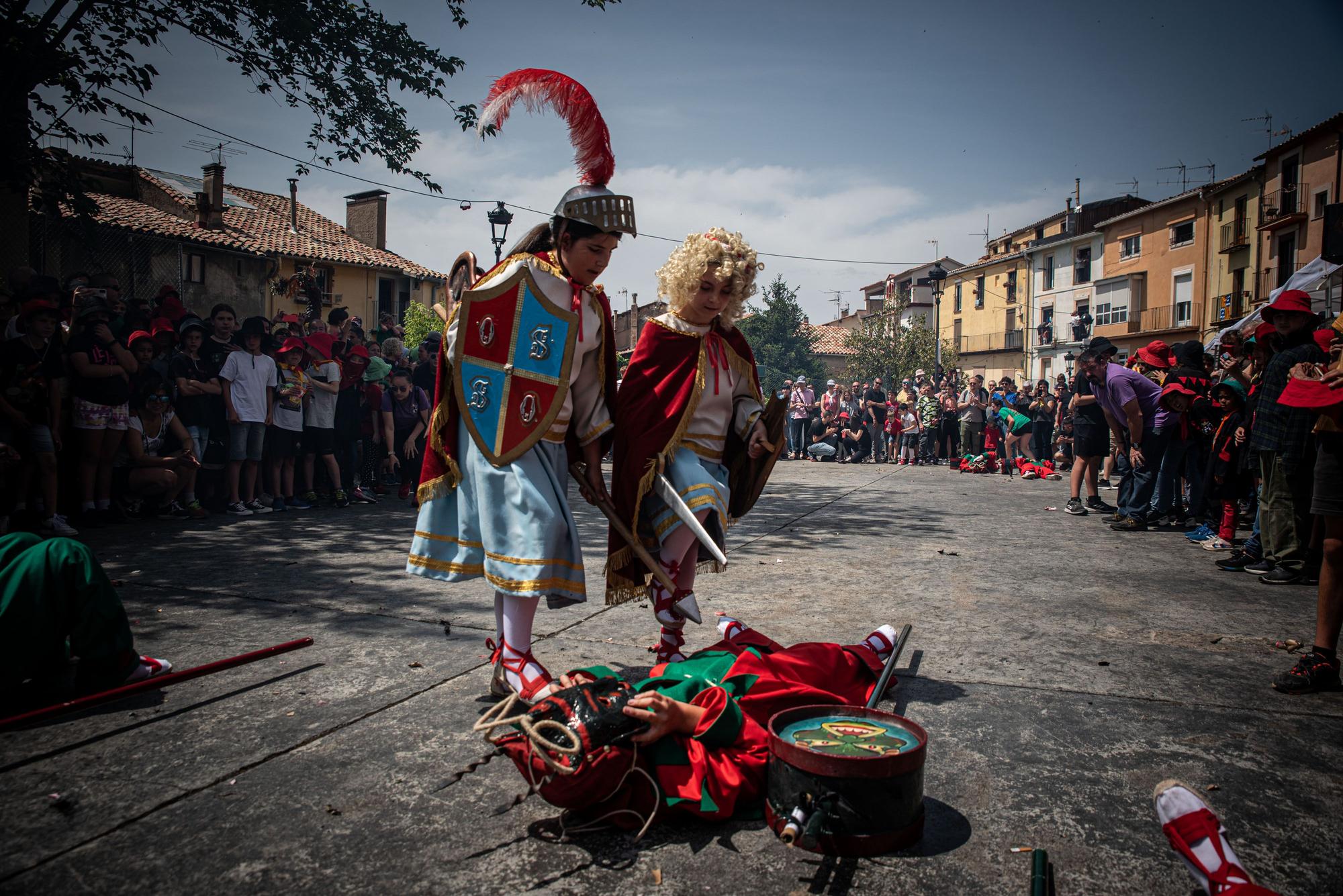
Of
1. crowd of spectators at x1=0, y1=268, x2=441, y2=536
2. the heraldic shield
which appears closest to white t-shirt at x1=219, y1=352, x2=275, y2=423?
crowd of spectators at x1=0, y1=268, x2=441, y2=536

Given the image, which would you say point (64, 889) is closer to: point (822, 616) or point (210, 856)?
point (210, 856)

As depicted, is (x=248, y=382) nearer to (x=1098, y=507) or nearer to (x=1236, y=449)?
(x=1236, y=449)

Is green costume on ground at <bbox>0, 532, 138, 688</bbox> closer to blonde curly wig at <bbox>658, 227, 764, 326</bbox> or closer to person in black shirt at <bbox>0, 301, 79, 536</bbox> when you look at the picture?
blonde curly wig at <bbox>658, 227, 764, 326</bbox>

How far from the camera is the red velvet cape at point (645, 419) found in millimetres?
3467

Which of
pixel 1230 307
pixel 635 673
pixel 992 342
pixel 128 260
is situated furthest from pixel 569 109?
pixel 992 342

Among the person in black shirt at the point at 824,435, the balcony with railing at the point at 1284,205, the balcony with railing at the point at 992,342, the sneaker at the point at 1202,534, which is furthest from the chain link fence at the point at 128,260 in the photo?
the balcony with railing at the point at 992,342

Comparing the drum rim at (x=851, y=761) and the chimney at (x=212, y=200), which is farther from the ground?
the chimney at (x=212, y=200)

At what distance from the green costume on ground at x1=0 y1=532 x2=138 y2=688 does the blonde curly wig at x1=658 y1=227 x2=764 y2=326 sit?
259cm

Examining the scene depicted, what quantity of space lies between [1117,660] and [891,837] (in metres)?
2.33

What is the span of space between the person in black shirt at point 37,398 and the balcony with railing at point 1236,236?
44788 millimetres

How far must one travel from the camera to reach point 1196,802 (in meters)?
1.90

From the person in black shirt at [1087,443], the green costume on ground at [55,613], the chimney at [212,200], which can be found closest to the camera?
the green costume on ground at [55,613]

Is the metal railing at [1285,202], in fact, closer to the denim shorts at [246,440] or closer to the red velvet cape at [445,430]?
the denim shorts at [246,440]

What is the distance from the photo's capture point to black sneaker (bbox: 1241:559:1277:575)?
598 centimetres
